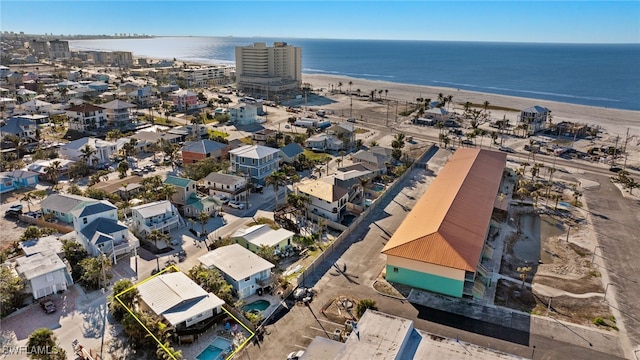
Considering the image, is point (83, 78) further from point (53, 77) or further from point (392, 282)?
point (392, 282)

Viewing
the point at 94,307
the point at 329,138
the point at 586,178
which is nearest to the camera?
the point at 94,307

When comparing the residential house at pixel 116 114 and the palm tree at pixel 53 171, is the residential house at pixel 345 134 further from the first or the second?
the palm tree at pixel 53 171

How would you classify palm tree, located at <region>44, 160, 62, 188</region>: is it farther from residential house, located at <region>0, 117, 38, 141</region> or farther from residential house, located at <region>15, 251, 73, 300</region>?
Result: residential house, located at <region>0, 117, 38, 141</region>

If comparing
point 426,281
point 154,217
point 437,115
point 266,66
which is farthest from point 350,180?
point 266,66

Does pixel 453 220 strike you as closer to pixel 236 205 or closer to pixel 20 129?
pixel 236 205

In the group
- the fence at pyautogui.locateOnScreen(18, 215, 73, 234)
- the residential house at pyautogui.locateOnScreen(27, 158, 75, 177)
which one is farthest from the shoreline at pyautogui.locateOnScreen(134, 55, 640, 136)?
the fence at pyautogui.locateOnScreen(18, 215, 73, 234)

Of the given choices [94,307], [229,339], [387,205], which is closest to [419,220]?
[387,205]
